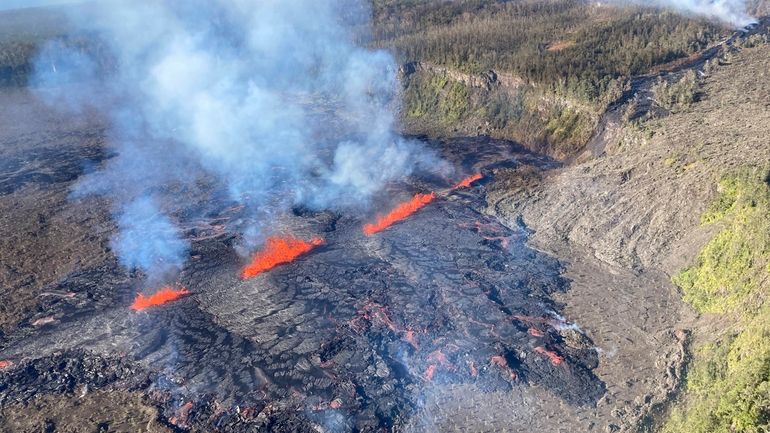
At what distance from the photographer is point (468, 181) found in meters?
43.9

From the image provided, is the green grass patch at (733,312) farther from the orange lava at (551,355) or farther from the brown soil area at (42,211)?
the brown soil area at (42,211)

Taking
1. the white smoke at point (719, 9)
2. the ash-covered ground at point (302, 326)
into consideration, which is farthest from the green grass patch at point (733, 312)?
the white smoke at point (719, 9)

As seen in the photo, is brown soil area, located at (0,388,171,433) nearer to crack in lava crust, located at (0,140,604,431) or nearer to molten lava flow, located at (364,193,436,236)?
crack in lava crust, located at (0,140,604,431)

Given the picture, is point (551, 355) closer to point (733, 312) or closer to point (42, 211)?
point (733, 312)

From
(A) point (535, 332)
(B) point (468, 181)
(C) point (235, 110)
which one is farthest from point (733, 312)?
(C) point (235, 110)

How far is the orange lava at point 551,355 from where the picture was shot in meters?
24.5

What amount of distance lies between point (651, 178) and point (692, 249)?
20.1 feet

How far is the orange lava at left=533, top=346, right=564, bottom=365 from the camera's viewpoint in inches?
963

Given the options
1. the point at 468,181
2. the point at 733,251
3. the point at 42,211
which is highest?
the point at 733,251

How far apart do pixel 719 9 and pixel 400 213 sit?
143 ft

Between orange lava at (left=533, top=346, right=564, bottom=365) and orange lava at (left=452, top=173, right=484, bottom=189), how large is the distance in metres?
19.3

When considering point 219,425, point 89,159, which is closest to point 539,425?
point 219,425

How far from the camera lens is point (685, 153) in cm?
3400

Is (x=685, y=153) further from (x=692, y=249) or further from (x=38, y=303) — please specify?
(x=38, y=303)
